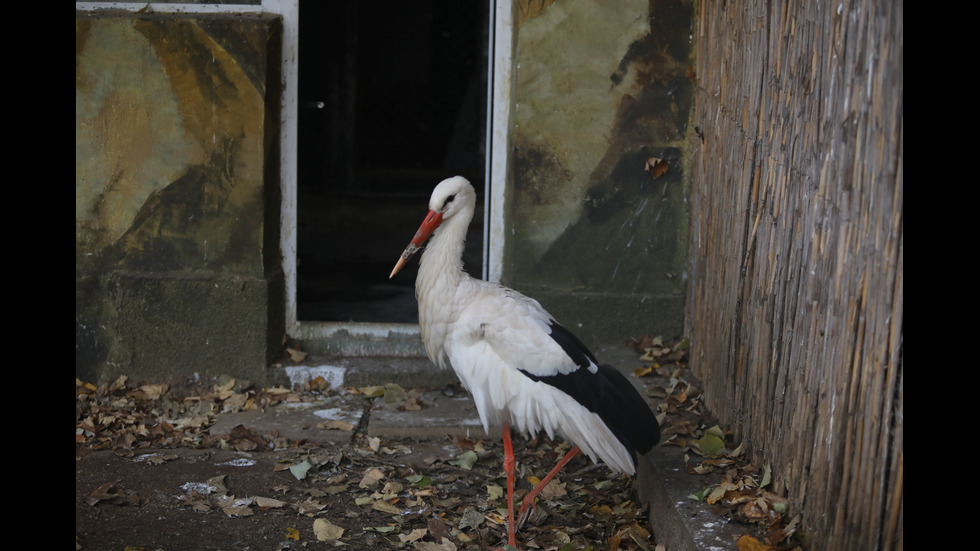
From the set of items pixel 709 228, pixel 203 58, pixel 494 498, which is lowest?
pixel 494 498

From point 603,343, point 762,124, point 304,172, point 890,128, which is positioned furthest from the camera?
point 304,172

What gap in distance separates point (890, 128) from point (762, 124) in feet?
4.31

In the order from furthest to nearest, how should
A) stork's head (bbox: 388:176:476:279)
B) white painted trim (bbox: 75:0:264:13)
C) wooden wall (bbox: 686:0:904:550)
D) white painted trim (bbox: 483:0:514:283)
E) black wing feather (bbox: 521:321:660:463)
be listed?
white painted trim (bbox: 483:0:514:283) → white painted trim (bbox: 75:0:264:13) → stork's head (bbox: 388:176:476:279) → black wing feather (bbox: 521:321:660:463) → wooden wall (bbox: 686:0:904:550)

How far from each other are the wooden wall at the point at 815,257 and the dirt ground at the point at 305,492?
89cm

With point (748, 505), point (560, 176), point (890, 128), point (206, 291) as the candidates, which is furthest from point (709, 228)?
point (206, 291)

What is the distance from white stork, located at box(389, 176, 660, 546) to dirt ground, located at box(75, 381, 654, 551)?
28cm

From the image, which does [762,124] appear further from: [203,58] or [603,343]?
[203,58]

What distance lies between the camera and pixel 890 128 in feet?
8.11

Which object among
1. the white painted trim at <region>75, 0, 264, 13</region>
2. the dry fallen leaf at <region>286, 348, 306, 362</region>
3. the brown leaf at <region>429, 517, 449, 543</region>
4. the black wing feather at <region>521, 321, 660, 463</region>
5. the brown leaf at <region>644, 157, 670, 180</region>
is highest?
the white painted trim at <region>75, 0, 264, 13</region>

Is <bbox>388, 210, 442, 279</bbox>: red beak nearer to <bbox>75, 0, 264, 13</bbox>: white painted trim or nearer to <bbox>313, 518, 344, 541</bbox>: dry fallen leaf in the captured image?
<bbox>313, 518, 344, 541</bbox>: dry fallen leaf

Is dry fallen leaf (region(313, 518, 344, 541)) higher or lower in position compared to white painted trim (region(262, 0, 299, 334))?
lower

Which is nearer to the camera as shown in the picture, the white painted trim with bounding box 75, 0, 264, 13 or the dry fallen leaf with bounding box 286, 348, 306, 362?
the white painted trim with bounding box 75, 0, 264, 13

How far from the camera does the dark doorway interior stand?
10547 mm

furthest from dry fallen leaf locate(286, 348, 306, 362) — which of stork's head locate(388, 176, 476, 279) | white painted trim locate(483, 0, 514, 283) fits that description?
stork's head locate(388, 176, 476, 279)
